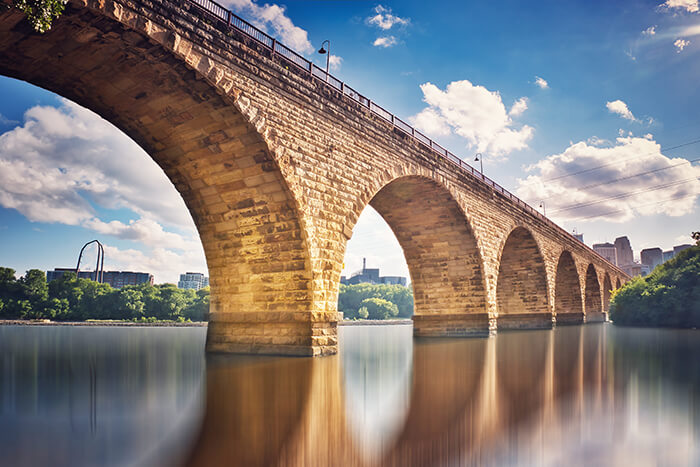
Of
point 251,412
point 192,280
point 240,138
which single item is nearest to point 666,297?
point 240,138

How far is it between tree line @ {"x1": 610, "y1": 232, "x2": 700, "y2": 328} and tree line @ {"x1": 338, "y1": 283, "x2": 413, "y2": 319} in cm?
5763

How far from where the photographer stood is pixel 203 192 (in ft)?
40.9

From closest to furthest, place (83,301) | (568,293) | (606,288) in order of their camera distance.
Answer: (568,293)
(606,288)
(83,301)

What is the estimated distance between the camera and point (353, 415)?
16.0ft

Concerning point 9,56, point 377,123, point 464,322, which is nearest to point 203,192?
point 9,56

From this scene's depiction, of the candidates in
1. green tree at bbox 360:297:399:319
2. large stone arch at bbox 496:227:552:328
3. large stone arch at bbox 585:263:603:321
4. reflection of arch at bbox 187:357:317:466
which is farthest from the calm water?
green tree at bbox 360:297:399:319

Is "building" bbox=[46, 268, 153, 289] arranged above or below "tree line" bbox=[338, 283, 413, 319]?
above

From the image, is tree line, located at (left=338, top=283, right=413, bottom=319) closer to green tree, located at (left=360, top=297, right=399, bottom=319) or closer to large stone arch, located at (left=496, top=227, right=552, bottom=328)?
green tree, located at (left=360, top=297, right=399, bottom=319)

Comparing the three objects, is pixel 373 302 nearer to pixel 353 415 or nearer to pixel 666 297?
pixel 666 297

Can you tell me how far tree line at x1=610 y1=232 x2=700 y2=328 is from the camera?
28.1 meters

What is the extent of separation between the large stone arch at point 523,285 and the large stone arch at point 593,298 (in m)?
21.8

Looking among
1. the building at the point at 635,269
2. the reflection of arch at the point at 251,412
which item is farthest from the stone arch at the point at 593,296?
the building at the point at 635,269

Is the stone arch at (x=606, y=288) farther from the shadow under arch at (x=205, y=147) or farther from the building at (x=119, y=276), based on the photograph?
the building at (x=119, y=276)

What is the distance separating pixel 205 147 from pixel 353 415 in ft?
29.2
